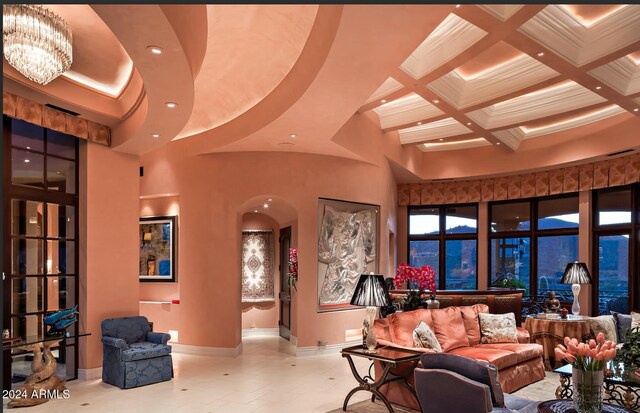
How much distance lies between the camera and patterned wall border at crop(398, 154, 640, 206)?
8.15 meters

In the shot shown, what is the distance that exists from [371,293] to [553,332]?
3166 millimetres

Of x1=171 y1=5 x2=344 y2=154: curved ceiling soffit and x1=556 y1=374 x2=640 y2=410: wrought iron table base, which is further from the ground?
x1=171 y1=5 x2=344 y2=154: curved ceiling soffit

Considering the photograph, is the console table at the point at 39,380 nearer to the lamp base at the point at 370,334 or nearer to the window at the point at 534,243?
the lamp base at the point at 370,334

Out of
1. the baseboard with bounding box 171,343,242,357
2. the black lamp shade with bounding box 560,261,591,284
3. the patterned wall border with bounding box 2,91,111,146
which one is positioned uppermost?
the patterned wall border with bounding box 2,91,111,146

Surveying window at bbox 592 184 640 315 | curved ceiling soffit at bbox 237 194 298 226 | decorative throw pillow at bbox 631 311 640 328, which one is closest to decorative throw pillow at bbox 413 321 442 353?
decorative throw pillow at bbox 631 311 640 328

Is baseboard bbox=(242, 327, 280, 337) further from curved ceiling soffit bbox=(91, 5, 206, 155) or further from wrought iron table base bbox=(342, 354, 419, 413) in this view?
wrought iron table base bbox=(342, 354, 419, 413)

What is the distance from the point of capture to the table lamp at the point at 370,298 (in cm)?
481

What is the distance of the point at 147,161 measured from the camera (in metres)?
8.32

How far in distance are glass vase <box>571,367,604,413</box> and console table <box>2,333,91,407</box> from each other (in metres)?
5.01

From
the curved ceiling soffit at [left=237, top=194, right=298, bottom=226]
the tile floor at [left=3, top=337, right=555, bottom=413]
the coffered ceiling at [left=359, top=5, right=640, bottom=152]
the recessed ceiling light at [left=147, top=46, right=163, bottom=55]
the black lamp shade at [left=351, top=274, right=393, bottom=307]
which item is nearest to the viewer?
the recessed ceiling light at [left=147, top=46, right=163, bottom=55]

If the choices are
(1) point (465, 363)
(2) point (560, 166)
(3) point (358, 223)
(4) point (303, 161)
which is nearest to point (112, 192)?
(4) point (303, 161)

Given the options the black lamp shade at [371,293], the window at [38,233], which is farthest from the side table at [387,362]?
the window at [38,233]

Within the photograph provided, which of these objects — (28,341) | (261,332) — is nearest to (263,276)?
(261,332)

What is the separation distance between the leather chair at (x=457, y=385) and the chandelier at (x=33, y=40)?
3.79m
